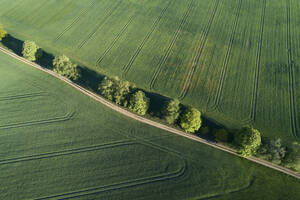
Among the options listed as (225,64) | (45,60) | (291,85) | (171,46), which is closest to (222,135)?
(225,64)

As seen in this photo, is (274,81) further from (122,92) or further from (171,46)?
(122,92)

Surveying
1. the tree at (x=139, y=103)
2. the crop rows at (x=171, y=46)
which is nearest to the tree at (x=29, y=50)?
the tree at (x=139, y=103)

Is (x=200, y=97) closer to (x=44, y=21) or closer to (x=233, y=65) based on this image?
(x=233, y=65)

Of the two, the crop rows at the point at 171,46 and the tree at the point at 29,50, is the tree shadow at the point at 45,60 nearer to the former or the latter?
the tree at the point at 29,50

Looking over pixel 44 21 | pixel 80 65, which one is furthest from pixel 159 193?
pixel 44 21

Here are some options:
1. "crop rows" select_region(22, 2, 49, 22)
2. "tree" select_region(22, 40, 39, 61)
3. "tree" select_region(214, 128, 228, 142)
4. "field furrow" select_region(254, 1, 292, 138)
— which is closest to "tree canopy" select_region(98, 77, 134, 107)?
"tree" select_region(214, 128, 228, 142)
